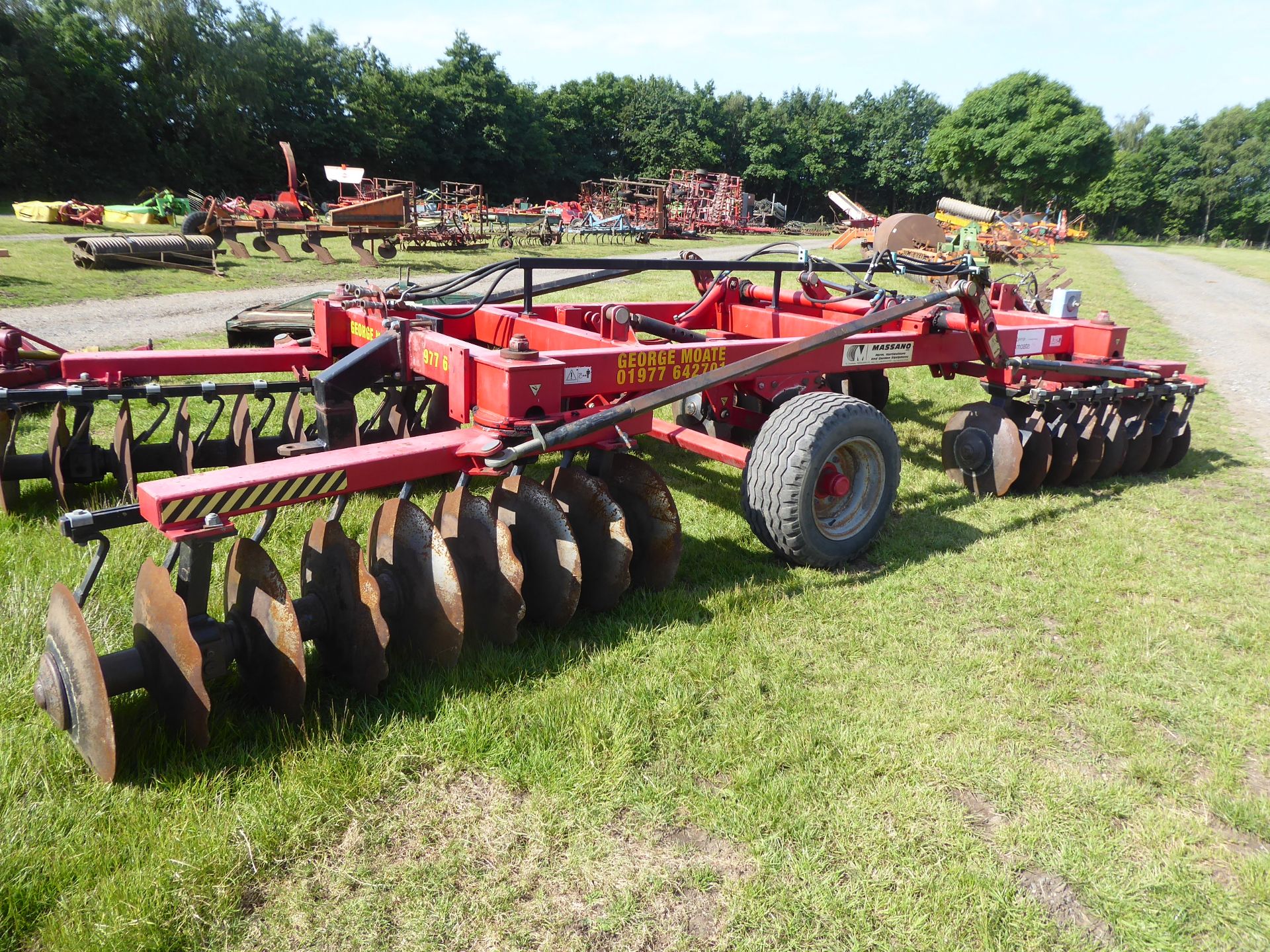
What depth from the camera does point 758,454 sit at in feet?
12.0

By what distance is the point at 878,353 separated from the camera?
4461 mm

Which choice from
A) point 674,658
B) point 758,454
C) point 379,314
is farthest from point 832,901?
point 379,314

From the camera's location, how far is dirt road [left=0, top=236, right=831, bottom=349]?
340 inches

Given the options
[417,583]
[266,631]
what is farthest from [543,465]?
[266,631]

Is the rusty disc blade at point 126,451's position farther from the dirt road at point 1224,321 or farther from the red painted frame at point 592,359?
the dirt road at point 1224,321

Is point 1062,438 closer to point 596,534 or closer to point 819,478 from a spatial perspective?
point 819,478

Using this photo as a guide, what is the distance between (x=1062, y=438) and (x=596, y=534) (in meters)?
3.48

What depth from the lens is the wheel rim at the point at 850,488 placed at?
12.7ft

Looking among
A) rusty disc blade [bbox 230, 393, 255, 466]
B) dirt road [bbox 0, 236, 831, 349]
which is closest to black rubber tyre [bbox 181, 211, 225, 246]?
dirt road [bbox 0, 236, 831, 349]

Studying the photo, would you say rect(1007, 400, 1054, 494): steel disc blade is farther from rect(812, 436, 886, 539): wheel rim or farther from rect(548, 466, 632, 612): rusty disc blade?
rect(548, 466, 632, 612): rusty disc blade

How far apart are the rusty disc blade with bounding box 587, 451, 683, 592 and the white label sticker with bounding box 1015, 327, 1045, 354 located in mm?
3021

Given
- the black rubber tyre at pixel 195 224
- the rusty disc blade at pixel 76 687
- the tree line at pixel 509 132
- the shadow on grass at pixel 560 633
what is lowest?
the shadow on grass at pixel 560 633

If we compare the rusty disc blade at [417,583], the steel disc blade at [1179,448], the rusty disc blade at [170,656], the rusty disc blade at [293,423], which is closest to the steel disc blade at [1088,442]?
the steel disc blade at [1179,448]

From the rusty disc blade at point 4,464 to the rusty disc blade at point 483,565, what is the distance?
245cm
